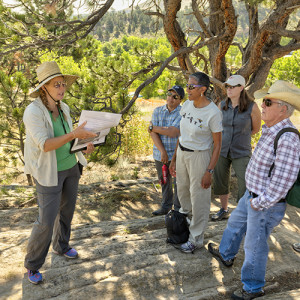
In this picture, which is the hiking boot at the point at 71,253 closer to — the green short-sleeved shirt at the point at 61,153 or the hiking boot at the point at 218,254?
the green short-sleeved shirt at the point at 61,153

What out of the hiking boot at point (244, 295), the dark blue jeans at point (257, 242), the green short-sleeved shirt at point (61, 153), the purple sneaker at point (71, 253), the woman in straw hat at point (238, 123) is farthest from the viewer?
the woman in straw hat at point (238, 123)

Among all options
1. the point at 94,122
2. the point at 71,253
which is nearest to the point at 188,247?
the point at 71,253

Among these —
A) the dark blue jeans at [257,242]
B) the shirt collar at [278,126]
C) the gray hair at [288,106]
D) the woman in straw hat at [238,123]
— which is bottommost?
the dark blue jeans at [257,242]

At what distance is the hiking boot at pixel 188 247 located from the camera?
314 centimetres

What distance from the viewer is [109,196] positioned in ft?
18.2

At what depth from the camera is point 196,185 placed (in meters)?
3.11

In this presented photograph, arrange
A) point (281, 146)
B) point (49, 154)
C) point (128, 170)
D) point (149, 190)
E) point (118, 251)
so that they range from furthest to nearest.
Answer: point (128, 170) → point (149, 190) → point (118, 251) → point (49, 154) → point (281, 146)

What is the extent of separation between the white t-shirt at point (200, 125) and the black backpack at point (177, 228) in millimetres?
767

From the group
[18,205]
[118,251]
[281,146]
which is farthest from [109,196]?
[281,146]

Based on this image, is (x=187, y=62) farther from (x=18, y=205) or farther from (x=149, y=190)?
(x=18, y=205)

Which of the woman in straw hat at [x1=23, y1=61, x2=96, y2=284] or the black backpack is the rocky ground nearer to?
the black backpack

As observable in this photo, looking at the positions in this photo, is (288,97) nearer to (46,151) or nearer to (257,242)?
(257,242)

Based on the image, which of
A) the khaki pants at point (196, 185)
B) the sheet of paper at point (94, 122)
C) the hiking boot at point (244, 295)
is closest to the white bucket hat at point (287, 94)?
the khaki pants at point (196, 185)

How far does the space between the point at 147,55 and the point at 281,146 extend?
5260 mm
